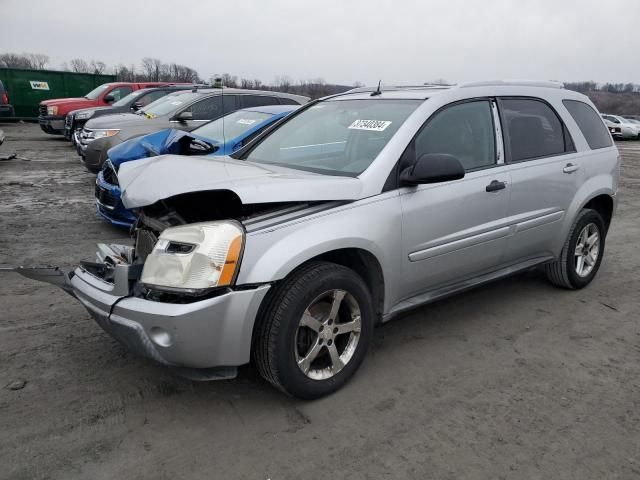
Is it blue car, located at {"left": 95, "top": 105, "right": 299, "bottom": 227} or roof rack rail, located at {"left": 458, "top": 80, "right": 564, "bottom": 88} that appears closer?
roof rack rail, located at {"left": 458, "top": 80, "right": 564, "bottom": 88}

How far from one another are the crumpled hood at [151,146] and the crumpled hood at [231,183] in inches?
72.4

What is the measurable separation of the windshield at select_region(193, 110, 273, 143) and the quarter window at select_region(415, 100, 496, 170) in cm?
340

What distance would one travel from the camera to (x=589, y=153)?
15.0ft

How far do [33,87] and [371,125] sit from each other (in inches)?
920

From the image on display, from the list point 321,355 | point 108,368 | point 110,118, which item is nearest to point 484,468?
point 321,355

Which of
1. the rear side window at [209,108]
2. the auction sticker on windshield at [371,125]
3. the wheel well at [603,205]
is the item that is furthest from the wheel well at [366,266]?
the rear side window at [209,108]

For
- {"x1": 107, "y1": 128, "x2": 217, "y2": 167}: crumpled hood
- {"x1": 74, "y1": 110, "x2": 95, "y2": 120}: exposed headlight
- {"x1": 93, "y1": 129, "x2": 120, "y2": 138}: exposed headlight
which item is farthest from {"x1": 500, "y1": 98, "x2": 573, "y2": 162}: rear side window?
{"x1": 74, "y1": 110, "x2": 95, "y2": 120}: exposed headlight

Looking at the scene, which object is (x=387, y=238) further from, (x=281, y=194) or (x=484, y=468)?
(x=484, y=468)

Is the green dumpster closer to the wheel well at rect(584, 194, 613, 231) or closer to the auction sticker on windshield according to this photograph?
the auction sticker on windshield

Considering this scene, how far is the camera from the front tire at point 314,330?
2719 mm

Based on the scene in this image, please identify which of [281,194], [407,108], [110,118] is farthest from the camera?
[110,118]

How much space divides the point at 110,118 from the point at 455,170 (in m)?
8.22

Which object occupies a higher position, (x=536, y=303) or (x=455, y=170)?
(x=455, y=170)

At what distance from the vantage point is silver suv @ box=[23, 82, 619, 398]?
262 cm
